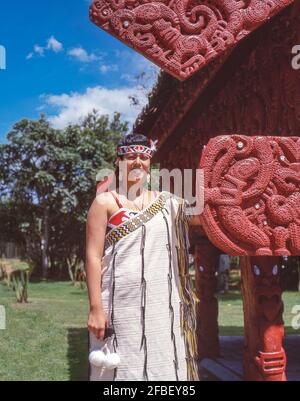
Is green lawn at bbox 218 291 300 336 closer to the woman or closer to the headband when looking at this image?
the woman

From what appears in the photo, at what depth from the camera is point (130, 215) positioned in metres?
2.64

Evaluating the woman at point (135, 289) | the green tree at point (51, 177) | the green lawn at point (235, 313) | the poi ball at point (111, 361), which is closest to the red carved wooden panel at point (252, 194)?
the woman at point (135, 289)

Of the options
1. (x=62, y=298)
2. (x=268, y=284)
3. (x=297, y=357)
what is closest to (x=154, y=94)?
(x=268, y=284)

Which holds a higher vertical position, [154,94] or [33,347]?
[154,94]

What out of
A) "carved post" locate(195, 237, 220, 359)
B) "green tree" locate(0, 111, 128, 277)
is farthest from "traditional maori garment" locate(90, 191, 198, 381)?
"green tree" locate(0, 111, 128, 277)

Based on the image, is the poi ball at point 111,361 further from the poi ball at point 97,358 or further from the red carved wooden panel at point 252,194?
the red carved wooden panel at point 252,194

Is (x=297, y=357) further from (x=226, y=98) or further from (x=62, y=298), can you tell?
(x=62, y=298)

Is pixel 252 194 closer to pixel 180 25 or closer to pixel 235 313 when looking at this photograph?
pixel 180 25

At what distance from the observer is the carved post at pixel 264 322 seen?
3.28 m

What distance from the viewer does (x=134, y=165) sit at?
2.71 metres

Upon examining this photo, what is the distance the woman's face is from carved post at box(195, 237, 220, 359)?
3.47 m

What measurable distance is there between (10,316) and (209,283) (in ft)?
18.5

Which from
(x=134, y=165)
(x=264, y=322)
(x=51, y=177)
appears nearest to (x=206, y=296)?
(x=264, y=322)

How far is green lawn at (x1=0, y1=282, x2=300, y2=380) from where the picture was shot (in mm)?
6559
